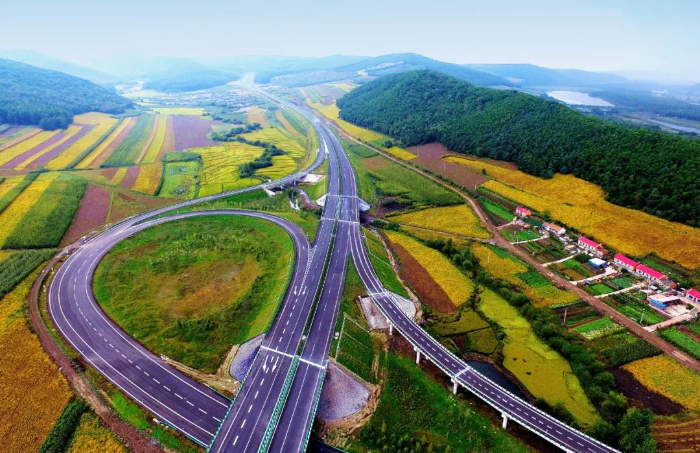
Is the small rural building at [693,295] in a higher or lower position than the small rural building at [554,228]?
lower

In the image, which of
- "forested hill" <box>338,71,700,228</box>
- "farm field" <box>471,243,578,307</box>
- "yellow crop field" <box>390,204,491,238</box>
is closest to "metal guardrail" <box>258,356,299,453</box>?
"farm field" <box>471,243,578,307</box>

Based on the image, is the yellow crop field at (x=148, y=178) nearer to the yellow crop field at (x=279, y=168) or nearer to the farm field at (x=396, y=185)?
the yellow crop field at (x=279, y=168)

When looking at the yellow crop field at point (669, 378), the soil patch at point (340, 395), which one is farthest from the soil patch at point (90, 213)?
the yellow crop field at point (669, 378)

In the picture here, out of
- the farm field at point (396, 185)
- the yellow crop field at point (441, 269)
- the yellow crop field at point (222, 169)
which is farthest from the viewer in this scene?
the yellow crop field at point (222, 169)

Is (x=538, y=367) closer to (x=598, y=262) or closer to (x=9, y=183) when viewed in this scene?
(x=598, y=262)

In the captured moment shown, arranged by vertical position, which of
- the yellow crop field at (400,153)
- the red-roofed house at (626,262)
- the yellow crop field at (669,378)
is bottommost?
the yellow crop field at (669,378)
